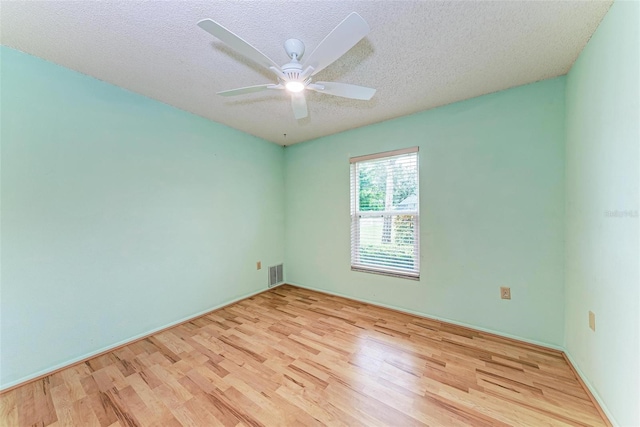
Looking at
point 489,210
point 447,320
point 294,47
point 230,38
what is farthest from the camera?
point 447,320

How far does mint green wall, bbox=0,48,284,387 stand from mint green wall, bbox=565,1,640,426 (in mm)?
3360

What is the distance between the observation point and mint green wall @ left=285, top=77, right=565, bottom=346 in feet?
6.33

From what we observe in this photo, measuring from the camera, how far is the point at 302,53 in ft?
4.99

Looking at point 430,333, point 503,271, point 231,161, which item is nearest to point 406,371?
point 430,333

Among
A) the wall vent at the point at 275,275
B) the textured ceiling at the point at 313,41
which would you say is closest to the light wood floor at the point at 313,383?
the wall vent at the point at 275,275

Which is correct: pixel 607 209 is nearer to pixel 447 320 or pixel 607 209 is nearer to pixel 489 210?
pixel 489 210

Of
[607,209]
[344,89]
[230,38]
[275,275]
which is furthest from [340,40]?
[275,275]

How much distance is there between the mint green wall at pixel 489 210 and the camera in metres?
1.93

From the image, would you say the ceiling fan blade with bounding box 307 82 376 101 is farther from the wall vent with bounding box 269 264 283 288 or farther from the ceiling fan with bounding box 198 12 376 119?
the wall vent with bounding box 269 264 283 288

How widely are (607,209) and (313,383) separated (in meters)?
2.18

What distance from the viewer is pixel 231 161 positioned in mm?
3000

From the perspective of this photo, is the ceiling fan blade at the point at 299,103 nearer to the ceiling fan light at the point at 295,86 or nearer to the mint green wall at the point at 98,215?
the ceiling fan light at the point at 295,86

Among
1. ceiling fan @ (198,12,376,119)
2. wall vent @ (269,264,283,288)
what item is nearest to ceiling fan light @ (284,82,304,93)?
ceiling fan @ (198,12,376,119)

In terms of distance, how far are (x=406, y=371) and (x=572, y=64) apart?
2.73 m
